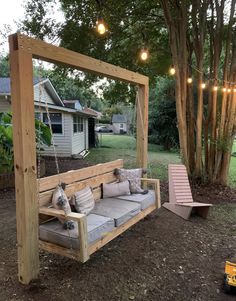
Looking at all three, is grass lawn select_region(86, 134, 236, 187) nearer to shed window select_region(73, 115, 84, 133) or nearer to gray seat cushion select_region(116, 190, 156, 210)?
shed window select_region(73, 115, 84, 133)

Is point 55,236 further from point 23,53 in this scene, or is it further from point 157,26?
point 157,26

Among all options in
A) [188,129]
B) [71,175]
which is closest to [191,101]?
[188,129]

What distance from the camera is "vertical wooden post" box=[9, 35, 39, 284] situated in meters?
2.52

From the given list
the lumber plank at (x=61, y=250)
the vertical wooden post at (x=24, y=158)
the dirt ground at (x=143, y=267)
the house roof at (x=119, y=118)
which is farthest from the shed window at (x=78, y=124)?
the house roof at (x=119, y=118)

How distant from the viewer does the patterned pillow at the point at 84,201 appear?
11.2ft

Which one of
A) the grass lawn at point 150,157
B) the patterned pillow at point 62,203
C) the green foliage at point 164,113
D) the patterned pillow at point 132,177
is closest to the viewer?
the patterned pillow at point 62,203

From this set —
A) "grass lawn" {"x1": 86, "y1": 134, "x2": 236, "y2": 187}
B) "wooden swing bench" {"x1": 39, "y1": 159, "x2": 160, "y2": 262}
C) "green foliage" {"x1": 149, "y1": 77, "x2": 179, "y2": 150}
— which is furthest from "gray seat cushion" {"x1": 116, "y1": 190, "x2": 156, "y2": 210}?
"green foliage" {"x1": 149, "y1": 77, "x2": 179, "y2": 150}

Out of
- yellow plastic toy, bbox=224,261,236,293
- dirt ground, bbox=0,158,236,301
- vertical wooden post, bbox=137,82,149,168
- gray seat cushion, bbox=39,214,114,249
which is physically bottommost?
dirt ground, bbox=0,158,236,301

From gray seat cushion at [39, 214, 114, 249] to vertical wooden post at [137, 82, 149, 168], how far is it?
2.02 m

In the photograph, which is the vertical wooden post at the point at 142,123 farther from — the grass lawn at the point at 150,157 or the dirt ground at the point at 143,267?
the grass lawn at the point at 150,157

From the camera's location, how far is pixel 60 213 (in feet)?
9.34

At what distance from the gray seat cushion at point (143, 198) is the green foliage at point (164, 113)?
1221 centimetres

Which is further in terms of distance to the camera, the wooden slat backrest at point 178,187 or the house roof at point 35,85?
the house roof at point 35,85

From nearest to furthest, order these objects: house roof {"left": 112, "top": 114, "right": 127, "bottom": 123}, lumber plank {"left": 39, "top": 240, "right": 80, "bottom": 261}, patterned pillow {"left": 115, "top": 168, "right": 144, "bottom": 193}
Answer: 1. lumber plank {"left": 39, "top": 240, "right": 80, "bottom": 261}
2. patterned pillow {"left": 115, "top": 168, "right": 144, "bottom": 193}
3. house roof {"left": 112, "top": 114, "right": 127, "bottom": 123}
